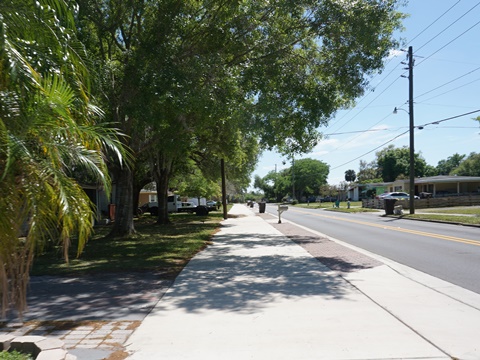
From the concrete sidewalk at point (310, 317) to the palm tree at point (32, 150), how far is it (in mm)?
1852

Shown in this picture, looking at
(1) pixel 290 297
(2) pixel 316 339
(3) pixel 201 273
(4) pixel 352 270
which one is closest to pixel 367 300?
(1) pixel 290 297

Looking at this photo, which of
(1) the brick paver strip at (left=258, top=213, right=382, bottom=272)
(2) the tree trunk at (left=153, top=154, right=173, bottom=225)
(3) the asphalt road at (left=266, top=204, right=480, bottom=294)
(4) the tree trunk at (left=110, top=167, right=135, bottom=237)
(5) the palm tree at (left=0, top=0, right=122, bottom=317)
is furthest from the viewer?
(2) the tree trunk at (left=153, top=154, right=173, bottom=225)

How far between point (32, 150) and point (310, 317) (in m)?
4.30

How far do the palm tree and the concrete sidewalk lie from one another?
185 cm

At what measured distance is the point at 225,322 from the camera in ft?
19.7

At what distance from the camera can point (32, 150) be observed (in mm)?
3693

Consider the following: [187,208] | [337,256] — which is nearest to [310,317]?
[337,256]

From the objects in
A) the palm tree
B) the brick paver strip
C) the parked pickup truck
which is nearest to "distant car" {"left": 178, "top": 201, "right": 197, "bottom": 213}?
the parked pickup truck

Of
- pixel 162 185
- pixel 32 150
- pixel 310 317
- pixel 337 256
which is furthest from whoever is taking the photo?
pixel 162 185

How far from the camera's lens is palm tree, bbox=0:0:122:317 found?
353 centimetres

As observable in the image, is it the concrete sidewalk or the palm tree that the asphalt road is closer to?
the concrete sidewalk

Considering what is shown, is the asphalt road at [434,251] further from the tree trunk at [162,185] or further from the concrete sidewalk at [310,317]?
the tree trunk at [162,185]

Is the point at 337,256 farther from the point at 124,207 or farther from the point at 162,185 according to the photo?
the point at 162,185

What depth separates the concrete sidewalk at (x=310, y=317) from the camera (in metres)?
4.88
